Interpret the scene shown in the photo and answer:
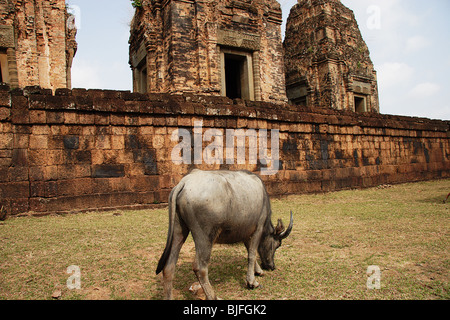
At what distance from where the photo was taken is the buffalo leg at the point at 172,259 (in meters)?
2.86

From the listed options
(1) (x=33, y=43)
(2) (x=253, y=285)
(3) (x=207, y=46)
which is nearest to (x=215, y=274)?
(2) (x=253, y=285)

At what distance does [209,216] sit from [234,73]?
17.9 meters

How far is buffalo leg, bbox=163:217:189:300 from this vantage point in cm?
286

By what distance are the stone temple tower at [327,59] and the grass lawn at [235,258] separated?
14785mm

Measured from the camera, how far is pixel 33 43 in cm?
1321

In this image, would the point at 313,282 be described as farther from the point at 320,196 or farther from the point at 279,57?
the point at 279,57

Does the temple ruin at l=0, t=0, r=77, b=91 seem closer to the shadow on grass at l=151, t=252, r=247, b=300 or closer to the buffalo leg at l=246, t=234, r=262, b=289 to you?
the shadow on grass at l=151, t=252, r=247, b=300
